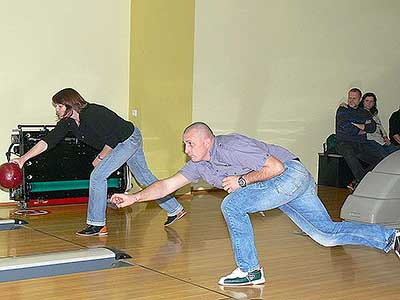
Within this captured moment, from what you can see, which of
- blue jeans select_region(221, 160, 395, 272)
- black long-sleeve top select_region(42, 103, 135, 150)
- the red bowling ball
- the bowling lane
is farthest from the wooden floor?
black long-sleeve top select_region(42, 103, 135, 150)

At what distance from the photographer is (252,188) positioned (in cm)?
423

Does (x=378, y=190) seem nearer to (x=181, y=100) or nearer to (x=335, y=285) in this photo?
(x=335, y=285)

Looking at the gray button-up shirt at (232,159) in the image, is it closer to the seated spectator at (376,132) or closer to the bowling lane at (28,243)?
the bowling lane at (28,243)

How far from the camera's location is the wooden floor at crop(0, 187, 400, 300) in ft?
14.0

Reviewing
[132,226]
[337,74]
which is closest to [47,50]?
[132,226]

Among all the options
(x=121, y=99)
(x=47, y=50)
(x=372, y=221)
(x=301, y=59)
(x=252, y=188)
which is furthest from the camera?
(x=301, y=59)

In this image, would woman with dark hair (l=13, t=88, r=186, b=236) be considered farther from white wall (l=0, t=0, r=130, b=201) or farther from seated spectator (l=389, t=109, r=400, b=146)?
seated spectator (l=389, t=109, r=400, b=146)

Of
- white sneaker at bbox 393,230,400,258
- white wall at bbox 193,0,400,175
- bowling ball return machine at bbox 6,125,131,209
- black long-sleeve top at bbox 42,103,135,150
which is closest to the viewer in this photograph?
white sneaker at bbox 393,230,400,258

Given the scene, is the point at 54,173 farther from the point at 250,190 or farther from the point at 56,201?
A: the point at 250,190

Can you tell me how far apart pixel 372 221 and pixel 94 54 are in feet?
10.9

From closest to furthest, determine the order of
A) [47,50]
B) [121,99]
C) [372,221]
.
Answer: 1. [372,221]
2. [47,50]
3. [121,99]

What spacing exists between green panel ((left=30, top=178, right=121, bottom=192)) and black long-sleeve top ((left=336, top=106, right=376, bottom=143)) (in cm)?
263

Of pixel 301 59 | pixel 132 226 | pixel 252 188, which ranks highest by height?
pixel 301 59

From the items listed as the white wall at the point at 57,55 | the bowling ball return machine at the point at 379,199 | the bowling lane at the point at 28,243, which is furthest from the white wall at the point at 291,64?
the bowling lane at the point at 28,243
